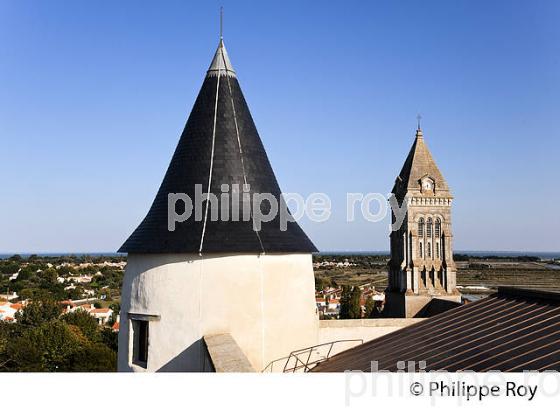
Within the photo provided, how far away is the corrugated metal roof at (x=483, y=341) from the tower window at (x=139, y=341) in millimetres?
4022

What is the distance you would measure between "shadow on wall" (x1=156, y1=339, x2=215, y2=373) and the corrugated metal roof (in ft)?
9.36

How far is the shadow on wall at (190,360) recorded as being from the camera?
10.1 meters

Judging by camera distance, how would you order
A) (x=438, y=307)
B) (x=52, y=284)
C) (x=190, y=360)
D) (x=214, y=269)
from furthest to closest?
(x=52, y=284) < (x=438, y=307) < (x=214, y=269) < (x=190, y=360)

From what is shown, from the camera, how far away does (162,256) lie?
10844 mm

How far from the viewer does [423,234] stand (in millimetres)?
50812

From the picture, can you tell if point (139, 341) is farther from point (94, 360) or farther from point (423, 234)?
point (423, 234)

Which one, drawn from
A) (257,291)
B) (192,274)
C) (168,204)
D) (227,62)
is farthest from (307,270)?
Result: (227,62)

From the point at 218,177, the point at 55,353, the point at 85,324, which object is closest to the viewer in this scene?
the point at 218,177

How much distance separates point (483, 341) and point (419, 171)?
143ft

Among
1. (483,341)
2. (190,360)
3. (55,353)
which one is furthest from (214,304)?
(55,353)

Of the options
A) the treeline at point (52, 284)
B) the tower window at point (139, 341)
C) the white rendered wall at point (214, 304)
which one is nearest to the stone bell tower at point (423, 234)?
the white rendered wall at point (214, 304)

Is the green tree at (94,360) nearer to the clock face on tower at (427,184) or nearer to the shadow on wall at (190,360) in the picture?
the shadow on wall at (190,360)

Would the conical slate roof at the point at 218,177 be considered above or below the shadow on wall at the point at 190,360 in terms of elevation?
above
